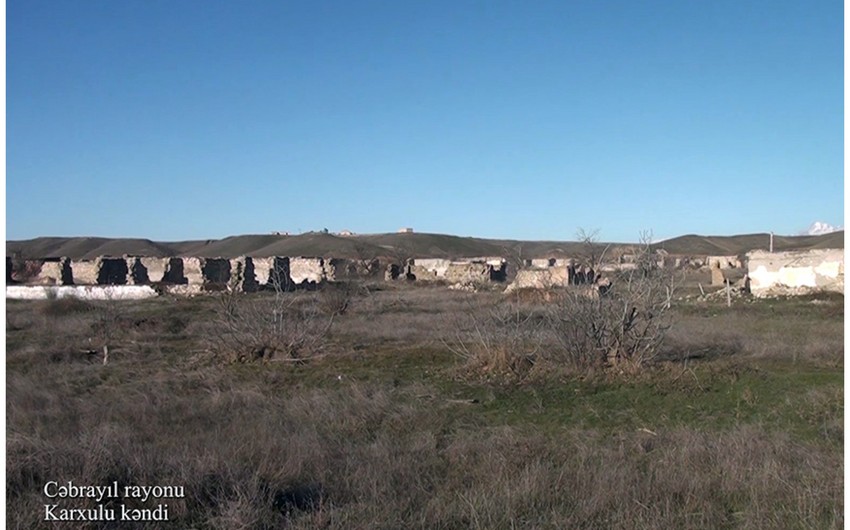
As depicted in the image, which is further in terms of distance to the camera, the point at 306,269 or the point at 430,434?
the point at 306,269

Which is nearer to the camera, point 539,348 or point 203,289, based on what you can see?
point 539,348

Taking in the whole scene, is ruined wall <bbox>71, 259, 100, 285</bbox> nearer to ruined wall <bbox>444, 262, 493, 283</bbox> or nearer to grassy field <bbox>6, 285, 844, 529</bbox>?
ruined wall <bbox>444, 262, 493, 283</bbox>

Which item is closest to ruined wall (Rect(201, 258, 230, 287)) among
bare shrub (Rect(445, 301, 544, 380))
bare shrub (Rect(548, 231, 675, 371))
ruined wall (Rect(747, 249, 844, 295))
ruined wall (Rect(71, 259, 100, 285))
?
ruined wall (Rect(71, 259, 100, 285))

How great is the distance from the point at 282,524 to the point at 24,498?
136 cm

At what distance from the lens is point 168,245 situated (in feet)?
333

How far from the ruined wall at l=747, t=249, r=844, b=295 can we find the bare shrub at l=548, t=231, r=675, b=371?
1576 centimetres

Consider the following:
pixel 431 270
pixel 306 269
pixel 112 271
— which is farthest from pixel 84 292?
pixel 431 270

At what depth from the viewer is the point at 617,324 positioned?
10.4 meters

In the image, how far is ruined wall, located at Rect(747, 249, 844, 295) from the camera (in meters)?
24.2

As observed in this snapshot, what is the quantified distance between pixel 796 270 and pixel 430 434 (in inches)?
886

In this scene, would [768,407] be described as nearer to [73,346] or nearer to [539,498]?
[539,498]

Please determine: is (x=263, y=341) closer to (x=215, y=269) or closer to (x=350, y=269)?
(x=215, y=269)

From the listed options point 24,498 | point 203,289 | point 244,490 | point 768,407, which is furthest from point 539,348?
point 203,289

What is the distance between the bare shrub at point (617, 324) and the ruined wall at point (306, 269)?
26.7m
